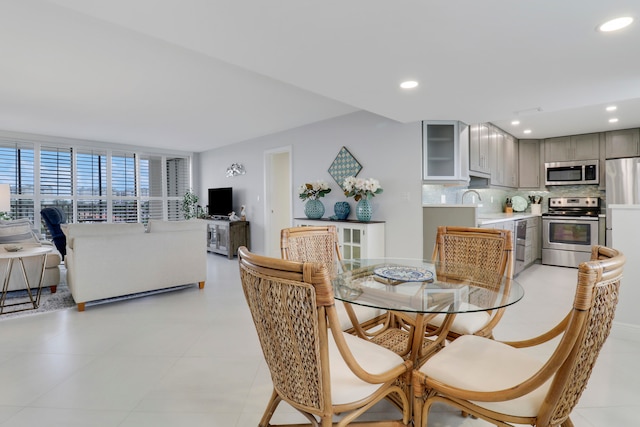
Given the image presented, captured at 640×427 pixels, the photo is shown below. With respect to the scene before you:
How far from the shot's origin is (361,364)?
1.34 meters

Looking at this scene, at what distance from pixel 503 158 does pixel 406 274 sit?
4601 mm

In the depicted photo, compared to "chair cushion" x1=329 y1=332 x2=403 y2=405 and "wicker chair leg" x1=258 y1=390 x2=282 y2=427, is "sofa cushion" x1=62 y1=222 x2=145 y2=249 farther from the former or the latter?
"chair cushion" x1=329 y1=332 x2=403 y2=405

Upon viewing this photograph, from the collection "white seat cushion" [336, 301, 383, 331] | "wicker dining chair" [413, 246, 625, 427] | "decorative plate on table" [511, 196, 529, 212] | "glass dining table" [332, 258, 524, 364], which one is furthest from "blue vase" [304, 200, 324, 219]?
"decorative plate on table" [511, 196, 529, 212]

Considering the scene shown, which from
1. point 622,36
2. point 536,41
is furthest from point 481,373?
point 622,36

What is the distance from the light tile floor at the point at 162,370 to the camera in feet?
5.64

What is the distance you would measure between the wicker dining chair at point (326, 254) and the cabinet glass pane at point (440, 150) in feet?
7.75

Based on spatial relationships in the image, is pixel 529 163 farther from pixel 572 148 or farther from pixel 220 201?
pixel 220 201

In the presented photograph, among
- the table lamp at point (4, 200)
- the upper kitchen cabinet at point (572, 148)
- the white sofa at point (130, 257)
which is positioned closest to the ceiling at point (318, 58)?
the upper kitchen cabinet at point (572, 148)

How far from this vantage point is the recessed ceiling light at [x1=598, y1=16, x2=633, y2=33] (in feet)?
6.19

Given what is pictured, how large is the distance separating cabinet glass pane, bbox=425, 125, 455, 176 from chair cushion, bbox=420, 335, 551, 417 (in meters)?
3.06

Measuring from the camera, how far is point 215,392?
1924 millimetres

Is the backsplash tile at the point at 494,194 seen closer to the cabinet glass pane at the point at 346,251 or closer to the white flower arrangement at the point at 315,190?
the cabinet glass pane at the point at 346,251

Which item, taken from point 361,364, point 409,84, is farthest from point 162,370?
point 409,84

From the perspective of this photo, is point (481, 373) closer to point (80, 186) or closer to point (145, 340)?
point (145, 340)
